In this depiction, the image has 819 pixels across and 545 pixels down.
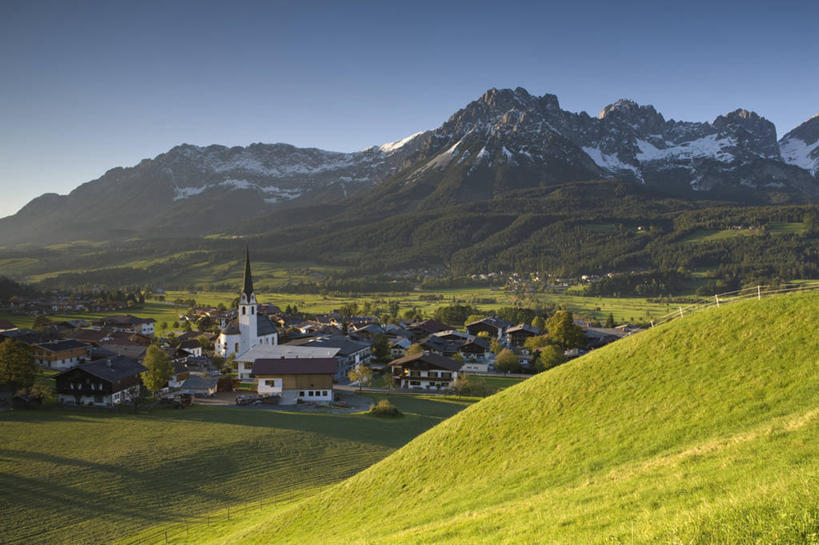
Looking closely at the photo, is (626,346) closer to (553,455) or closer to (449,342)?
(553,455)

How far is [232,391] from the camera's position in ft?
249

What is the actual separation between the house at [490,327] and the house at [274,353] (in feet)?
137

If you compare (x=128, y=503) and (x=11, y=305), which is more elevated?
(x=11, y=305)

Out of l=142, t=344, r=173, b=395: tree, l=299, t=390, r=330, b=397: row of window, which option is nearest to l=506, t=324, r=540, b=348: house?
l=299, t=390, r=330, b=397: row of window

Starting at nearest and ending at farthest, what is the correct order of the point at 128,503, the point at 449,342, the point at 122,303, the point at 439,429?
the point at 439,429 < the point at 128,503 < the point at 449,342 < the point at 122,303

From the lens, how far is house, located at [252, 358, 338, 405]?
70312 millimetres

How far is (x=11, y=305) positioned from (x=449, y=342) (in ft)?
430

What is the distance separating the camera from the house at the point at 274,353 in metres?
82.4

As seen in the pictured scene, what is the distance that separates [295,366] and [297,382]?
2353 mm

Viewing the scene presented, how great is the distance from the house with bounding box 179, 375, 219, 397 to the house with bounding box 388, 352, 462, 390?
28.0 metres

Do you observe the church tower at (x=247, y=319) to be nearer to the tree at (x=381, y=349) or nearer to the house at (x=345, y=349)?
the house at (x=345, y=349)

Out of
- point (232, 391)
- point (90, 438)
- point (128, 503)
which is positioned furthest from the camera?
point (232, 391)

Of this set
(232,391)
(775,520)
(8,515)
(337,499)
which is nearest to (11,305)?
(232,391)

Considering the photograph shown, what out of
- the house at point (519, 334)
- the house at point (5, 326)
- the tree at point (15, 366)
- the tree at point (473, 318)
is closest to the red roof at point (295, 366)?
the tree at point (15, 366)
